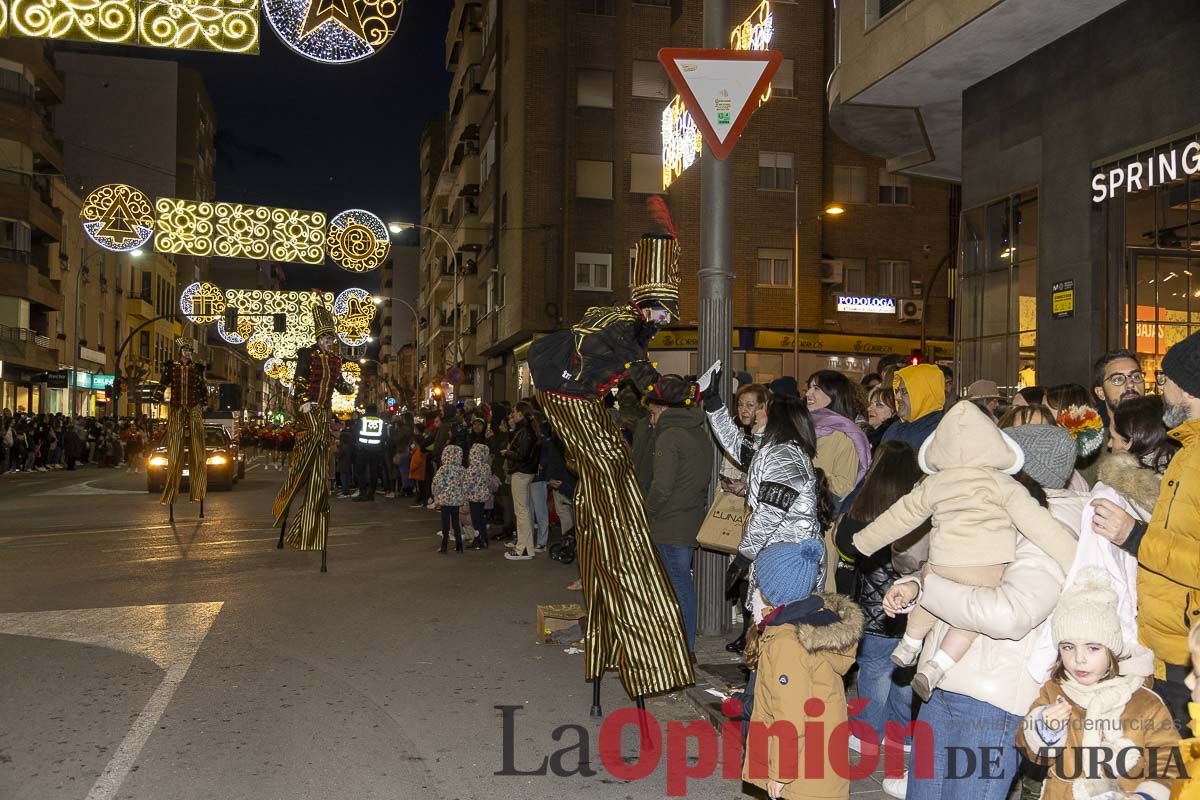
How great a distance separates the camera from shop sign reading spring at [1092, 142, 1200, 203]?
394 inches

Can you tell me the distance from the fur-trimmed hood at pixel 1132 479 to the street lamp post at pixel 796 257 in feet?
82.7

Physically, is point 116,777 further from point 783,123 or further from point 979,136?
point 783,123

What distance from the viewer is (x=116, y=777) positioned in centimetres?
517

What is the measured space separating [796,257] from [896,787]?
86.8 ft

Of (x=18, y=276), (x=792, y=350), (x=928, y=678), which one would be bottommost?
(x=928, y=678)

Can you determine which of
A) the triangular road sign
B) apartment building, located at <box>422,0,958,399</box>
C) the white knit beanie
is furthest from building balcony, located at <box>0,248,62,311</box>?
the white knit beanie

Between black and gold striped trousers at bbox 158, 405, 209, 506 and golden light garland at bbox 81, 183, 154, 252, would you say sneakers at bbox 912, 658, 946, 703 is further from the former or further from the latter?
golden light garland at bbox 81, 183, 154, 252

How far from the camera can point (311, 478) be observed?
39.3 ft

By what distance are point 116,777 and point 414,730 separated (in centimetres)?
157

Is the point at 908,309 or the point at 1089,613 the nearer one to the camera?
the point at 1089,613

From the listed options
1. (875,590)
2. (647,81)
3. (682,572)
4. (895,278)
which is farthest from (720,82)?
(647,81)

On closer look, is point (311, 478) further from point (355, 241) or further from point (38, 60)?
point (38, 60)

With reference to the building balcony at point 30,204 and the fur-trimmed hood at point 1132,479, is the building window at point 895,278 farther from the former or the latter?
the building balcony at point 30,204

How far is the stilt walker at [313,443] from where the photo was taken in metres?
11.8
